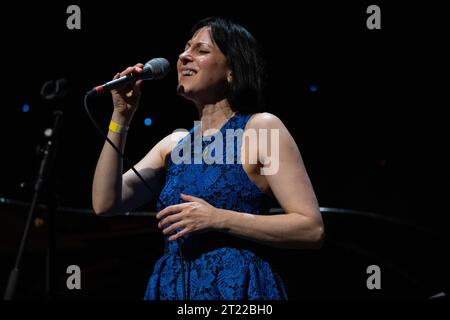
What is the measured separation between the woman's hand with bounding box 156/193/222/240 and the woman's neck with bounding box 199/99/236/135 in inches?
14.5

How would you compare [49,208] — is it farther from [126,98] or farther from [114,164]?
[126,98]

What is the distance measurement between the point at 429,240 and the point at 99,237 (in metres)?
1.82

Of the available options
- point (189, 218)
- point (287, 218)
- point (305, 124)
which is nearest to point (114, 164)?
point (189, 218)

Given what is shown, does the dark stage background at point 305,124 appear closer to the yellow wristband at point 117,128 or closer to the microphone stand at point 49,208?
the microphone stand at point 49,208

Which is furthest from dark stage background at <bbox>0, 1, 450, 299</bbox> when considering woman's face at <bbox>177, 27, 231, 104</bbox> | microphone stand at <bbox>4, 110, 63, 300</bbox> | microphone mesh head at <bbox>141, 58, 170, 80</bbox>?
microphone mesh head at <bbox>141, 58, 170, 80</bbox>

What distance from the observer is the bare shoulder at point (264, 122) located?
1293 millimetres

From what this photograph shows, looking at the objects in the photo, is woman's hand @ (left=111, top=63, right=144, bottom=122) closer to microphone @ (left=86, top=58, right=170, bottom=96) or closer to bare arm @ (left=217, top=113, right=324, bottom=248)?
microphone @ (left=86, top=58, right=170, bottom=96)

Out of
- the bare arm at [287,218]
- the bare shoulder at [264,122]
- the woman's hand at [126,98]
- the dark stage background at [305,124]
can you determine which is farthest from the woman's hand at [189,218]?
the dark stage background at [305,124]

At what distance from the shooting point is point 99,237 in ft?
8.93

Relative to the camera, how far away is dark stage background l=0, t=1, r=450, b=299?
2.50 meters

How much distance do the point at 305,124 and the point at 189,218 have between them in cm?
174

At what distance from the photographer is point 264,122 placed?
51.6 inches

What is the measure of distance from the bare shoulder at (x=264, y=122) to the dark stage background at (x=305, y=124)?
130 cm

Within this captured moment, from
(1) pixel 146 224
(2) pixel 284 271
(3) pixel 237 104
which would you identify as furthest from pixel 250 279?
(1) pixel 146 224
